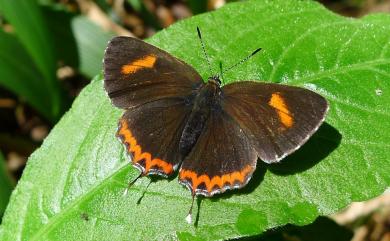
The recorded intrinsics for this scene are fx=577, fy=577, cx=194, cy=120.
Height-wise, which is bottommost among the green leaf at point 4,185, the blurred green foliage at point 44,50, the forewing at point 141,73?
the green leaf at point 4,185

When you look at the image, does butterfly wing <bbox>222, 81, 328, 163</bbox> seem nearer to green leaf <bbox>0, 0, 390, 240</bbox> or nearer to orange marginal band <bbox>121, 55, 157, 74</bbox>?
green leaf <bbox>0, 0, 390, 240</bbox>

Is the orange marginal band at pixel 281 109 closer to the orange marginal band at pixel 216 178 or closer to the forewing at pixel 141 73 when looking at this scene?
the orange marginal band at pixel 216 178

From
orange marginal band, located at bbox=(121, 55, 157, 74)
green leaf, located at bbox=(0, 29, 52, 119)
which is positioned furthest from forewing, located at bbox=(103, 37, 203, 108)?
green leaf, located at bbox=(0, 29, 52, 119)

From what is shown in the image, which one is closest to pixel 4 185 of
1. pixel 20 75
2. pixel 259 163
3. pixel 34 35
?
pixel 20 75

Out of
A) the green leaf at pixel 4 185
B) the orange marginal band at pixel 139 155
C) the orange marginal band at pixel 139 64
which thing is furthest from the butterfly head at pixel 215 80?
the green leaf at pixel 4 185

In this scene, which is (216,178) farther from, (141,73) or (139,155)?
(141,73)

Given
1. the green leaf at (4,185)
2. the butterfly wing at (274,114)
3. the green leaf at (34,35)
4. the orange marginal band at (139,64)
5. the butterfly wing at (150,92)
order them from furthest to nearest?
the green leaf at (34,35) < the green leaf at (4,185) < the orange marginal band at (139,64) < the butterfly wing at (150,92) < the butterfly wing at (274,114)

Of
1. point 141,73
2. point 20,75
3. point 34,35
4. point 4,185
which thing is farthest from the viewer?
point 20,75

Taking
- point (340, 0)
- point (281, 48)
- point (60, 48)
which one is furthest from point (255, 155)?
point (340, 0)
